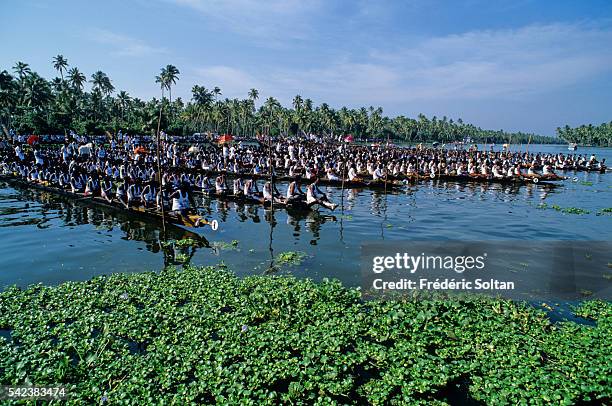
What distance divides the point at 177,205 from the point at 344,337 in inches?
513

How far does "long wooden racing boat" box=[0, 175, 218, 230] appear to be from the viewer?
1824 centimetres

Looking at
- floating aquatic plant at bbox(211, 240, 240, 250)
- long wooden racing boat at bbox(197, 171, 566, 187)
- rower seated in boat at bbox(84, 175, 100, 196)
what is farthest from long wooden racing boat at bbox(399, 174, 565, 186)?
rower seated in boat at bbox(84, 175, 100, 196)

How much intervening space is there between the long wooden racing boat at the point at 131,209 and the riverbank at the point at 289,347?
6.74 meters

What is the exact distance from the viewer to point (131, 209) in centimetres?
2172

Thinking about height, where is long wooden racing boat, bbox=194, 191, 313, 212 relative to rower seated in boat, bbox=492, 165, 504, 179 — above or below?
below

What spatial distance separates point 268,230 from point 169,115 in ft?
251

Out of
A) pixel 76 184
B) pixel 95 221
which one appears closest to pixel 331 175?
pixel 95 221

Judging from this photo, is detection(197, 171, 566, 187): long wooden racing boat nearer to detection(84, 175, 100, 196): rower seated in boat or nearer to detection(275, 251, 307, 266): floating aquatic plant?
detection(84, 175, 100, 196): rower seated in boat

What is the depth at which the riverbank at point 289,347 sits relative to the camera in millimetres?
7168

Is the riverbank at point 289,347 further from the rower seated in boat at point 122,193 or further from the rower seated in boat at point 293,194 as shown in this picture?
the rower seated in boat at point 293,194

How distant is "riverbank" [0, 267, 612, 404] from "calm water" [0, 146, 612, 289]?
8.94 ft

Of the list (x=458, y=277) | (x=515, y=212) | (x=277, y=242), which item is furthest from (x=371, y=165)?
(x=458, y=277)

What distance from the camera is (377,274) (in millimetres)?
13906

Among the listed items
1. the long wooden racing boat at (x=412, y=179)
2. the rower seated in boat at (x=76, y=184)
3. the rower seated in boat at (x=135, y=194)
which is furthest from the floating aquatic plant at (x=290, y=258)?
the rower seated in boat at (x=76, y=184)
